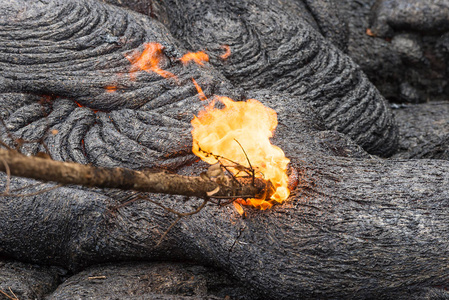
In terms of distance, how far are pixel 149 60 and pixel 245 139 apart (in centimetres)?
154

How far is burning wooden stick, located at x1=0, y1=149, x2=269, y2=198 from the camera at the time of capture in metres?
2.11

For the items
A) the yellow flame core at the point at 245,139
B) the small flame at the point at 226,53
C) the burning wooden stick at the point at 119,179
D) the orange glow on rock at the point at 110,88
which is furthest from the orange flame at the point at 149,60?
the burning wooden stick at the point at 119,179

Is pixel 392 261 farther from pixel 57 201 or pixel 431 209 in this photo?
pixel 57 201

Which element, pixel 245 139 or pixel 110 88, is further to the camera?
pixel 110 88

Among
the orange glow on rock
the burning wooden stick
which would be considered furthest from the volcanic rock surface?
the burning wooden stick

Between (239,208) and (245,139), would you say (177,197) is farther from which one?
(245,139)

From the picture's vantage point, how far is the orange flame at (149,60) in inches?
180

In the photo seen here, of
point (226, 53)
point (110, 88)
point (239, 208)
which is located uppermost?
point (226, 53)

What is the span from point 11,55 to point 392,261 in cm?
397

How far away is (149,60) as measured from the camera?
4.68 m

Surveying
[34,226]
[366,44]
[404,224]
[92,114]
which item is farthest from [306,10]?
[34,226]

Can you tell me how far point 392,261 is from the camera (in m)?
3.25

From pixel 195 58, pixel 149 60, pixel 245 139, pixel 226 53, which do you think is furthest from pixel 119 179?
pixel 226 53

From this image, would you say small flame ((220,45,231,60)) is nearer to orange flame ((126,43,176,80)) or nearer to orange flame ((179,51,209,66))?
orange flame ((179,51,209,66))
